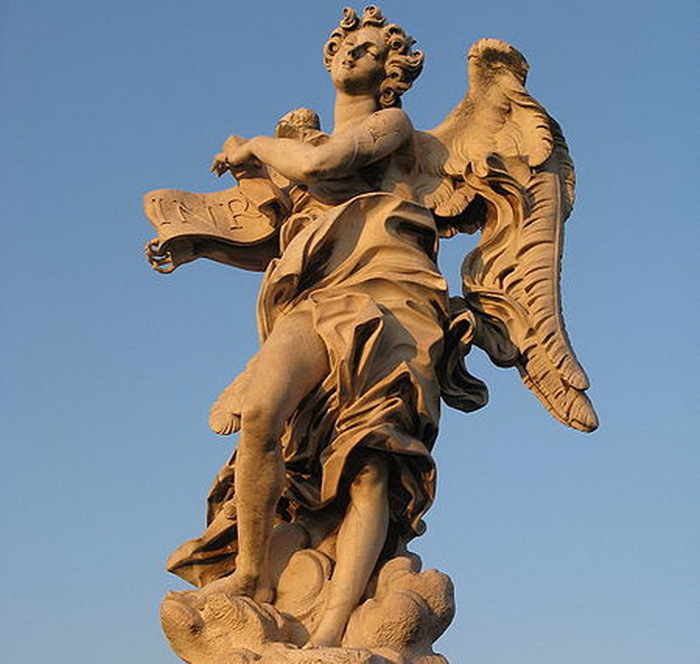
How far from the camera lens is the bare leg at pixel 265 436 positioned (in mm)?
6875

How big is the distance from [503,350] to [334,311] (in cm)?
103

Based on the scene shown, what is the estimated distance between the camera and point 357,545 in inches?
275

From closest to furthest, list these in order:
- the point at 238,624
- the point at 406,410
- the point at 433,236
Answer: the point at 238,624 < the point at 406,410 < the point at 433,236

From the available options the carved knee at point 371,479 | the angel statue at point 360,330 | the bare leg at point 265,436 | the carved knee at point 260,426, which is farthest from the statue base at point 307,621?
the carved knee at point 260,426

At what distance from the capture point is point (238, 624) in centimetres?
673

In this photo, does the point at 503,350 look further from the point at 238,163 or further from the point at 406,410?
Result: the point at 238,163

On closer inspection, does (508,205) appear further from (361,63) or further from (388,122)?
(361,63)

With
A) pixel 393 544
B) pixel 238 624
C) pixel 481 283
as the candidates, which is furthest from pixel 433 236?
pixel 238 624

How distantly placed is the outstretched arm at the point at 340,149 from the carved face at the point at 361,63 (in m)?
0.30

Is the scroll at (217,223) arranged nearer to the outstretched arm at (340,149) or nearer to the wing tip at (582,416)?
the outstretched arm at (340,149)

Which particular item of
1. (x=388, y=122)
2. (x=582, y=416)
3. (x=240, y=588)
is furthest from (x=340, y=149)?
(x=240, y=588)

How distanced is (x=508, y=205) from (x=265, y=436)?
77.1 inches

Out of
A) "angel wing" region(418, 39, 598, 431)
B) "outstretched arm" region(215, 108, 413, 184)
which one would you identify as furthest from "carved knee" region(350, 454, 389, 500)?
"outstretched arm" region(215, 108, 413, 184)

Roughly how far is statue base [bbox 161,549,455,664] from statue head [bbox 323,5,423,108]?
246 cm
